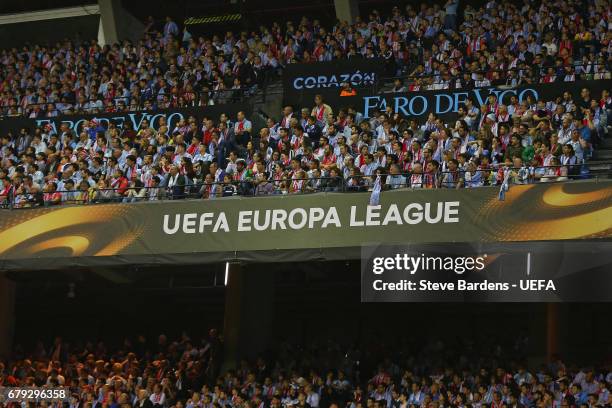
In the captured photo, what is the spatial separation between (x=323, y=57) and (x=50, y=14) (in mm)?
12975

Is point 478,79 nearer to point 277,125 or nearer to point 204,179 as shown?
point 277,125

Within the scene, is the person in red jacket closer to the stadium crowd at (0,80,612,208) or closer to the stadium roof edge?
the stadium crowd at (0,80,612,208)

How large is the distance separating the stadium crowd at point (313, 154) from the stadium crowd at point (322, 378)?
3638 millimetres

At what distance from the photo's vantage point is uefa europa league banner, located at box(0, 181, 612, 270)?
20719 mm

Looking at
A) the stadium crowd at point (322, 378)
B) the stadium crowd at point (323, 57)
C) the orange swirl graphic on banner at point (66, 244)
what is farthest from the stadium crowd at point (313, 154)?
the stadium crowd at point (322, 378)

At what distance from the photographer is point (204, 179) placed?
2458 cm

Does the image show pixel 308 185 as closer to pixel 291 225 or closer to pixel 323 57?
pixel 291 225

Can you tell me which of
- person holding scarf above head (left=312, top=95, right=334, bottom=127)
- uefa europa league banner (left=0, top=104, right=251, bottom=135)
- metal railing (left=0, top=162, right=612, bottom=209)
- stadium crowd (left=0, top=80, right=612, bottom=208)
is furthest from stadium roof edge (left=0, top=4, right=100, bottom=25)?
metal railing (left=0, top=162, right=612, bottom=209)

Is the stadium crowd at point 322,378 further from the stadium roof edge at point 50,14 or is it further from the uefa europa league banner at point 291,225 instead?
the stadium roof edge at point 50,14

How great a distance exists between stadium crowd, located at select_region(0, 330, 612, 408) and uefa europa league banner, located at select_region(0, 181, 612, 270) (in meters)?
2.66

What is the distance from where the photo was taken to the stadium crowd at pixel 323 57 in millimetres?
26875

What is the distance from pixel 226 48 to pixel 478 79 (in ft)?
29.0

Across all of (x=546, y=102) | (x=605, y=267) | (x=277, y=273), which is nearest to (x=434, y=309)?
(x=277, y=273)

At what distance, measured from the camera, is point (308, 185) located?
23.2 metres
